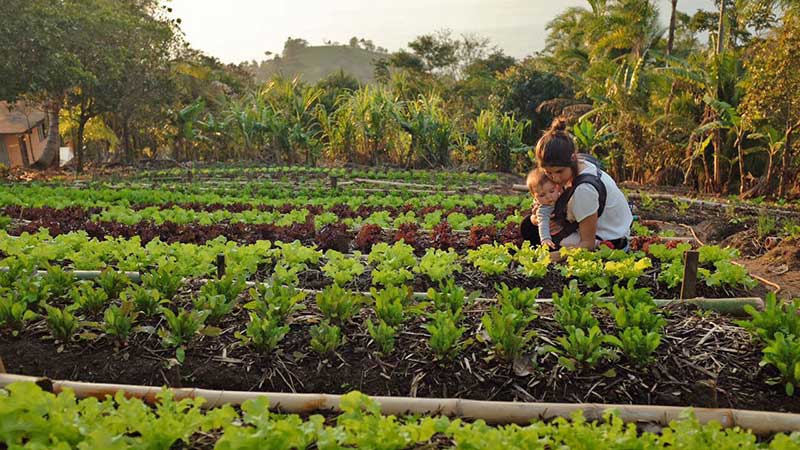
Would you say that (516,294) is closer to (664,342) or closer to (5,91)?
(664,342)

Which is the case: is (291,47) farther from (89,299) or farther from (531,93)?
(89,299)

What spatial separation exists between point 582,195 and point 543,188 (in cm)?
35

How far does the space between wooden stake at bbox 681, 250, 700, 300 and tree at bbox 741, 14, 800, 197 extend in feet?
31.8

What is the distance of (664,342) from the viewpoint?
375 centimetres

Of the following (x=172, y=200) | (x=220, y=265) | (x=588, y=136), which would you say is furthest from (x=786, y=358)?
(x=588, y=136)

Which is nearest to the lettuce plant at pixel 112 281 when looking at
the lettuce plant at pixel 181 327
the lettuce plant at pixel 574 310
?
the lettuce plant at pixel 181 327

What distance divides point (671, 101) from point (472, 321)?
50.5 feet

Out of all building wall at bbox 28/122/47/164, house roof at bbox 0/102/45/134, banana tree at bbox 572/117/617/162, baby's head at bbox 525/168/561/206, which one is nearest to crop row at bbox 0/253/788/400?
baby's head at bbox 525/168/561/206

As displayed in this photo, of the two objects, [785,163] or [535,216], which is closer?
[535,216]

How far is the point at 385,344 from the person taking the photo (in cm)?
355

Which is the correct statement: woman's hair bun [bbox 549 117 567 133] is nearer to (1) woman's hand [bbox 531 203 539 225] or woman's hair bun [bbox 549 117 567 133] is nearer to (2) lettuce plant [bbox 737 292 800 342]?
(1) woman's hand [bbox 531 203 539 225]

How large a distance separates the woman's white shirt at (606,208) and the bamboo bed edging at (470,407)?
2.31m

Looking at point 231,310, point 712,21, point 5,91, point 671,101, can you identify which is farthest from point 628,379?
point 712,21

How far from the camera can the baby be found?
5.23 metres
